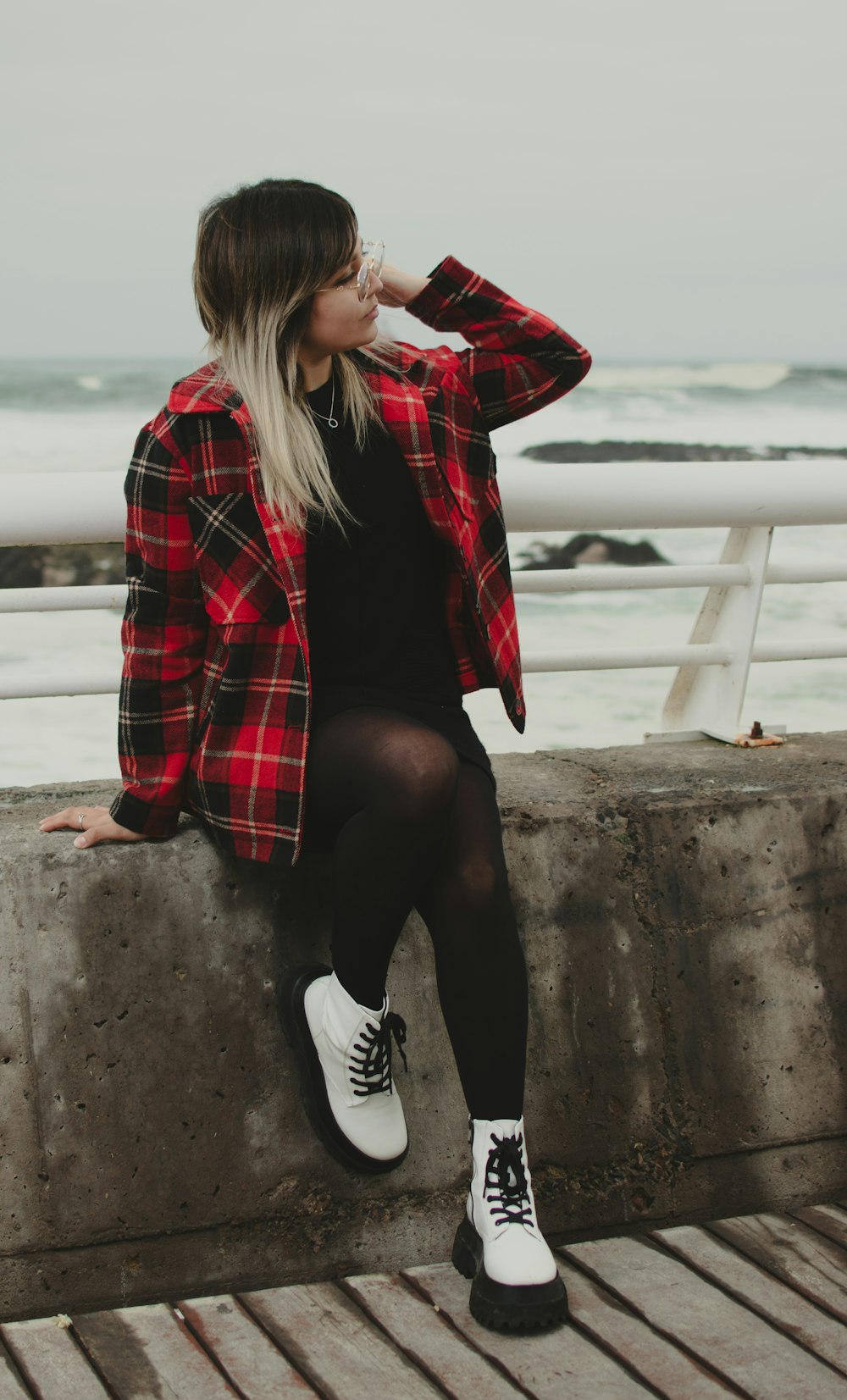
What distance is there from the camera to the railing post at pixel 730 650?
2334mm

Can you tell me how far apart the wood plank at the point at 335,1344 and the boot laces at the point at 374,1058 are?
0.92ft

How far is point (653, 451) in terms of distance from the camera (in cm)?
2272

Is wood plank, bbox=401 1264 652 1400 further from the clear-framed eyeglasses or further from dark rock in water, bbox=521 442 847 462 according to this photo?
dark rock in water, bbox=521 442 847 462

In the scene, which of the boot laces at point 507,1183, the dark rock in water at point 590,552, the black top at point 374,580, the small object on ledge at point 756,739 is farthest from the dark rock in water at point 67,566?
the boot laces at point 507,1183

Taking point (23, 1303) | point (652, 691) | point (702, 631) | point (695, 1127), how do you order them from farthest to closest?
1. point (652, 691)
2. point (702, 631)
3. point (695, 1127)
4. point (23, 1303)

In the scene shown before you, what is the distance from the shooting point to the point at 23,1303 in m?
1.76

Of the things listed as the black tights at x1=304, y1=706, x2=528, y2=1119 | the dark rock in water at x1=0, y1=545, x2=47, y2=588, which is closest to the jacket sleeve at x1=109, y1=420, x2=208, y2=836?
the black tights at x1=304, y1=706, x2=528, y2=1119

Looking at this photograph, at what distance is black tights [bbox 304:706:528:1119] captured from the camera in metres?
1.67

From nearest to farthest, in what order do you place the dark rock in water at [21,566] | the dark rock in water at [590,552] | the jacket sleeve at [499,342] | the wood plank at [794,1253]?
the wood plank at [794,1253], the jacket sleeve at [499,342], the dark rock in water at [21,566], the dark rock in water at [590,552]

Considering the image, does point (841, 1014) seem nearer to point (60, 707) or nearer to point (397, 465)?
point (397, 465)

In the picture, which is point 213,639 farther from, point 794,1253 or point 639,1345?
point 794,1253

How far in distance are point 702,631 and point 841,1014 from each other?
763 mm

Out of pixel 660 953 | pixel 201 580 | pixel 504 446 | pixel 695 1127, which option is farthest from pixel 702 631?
pixel 504 446

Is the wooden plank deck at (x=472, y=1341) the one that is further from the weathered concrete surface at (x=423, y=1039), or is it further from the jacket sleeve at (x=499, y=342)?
the jacket sleeve at (x=499, y=342)
